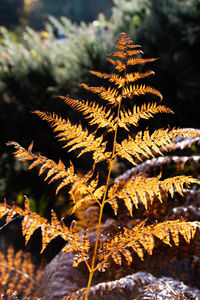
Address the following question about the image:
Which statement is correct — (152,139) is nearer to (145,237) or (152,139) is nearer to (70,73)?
(145,237)

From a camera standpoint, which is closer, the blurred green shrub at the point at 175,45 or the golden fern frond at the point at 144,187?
the golden fern frond at the point at 144,187

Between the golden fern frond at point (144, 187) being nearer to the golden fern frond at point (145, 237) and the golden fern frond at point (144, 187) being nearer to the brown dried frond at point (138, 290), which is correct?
the golden fern frond at point (145, 237)

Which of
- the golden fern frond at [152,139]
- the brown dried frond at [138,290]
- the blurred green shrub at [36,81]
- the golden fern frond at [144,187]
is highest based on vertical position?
the blurred green shrub at [36,81]

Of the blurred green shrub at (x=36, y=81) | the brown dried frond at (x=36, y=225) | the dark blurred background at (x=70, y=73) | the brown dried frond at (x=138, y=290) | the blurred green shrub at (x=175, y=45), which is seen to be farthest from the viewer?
the blurred green shrub at (x=175, y=45)

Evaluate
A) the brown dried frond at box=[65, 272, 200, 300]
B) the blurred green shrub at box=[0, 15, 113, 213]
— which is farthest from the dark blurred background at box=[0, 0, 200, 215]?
the brown dried frond at box=[65, 272, 200, 300]

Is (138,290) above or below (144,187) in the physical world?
below

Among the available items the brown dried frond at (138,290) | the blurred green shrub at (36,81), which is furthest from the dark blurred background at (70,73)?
the brown dried frond at (138,290)

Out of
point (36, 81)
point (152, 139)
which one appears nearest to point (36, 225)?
point (152, 139)

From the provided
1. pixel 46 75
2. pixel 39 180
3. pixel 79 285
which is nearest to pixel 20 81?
pixel 46 75
